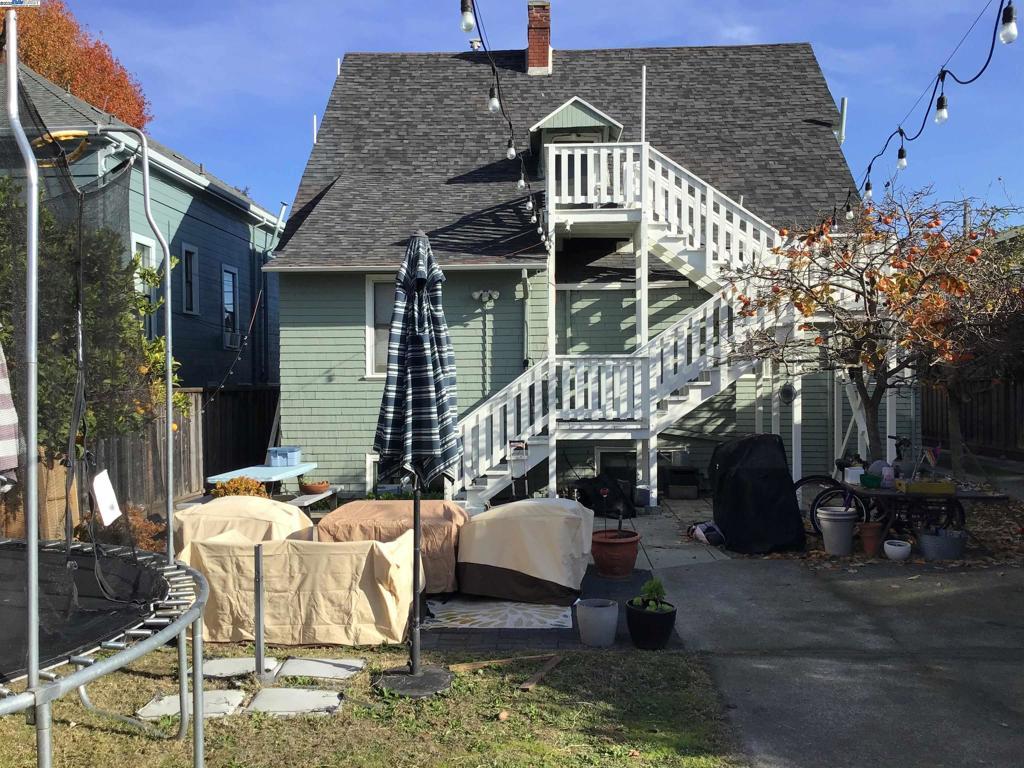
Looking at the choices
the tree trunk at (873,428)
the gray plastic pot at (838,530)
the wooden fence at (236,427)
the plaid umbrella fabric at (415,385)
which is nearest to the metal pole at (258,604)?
the plaid umbrella fabric at (415,385)

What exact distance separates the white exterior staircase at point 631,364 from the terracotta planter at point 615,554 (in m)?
2.65

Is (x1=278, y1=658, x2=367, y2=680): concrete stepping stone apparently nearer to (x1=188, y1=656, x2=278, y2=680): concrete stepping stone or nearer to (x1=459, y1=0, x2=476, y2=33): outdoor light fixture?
(x1=188, y1=656, x2=278, y2=680): concrete stepping stone

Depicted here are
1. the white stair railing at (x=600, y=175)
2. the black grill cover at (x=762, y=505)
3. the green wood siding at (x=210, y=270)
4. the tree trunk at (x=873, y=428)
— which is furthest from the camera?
the green wood siding at (x=210, y=270)

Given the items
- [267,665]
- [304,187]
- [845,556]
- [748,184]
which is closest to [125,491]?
[267,665]

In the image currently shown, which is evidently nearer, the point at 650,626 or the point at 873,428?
the point at 650,626

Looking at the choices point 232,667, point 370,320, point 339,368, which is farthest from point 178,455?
point 232,667

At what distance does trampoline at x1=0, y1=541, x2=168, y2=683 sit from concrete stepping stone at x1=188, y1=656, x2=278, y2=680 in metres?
1.57

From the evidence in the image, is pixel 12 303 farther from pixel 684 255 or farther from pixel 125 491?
pixel 684 255

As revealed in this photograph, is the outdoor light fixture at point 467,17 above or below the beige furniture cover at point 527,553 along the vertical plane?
above

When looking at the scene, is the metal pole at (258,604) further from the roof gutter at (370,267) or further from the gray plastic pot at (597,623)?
the roof gutter at (370,267)

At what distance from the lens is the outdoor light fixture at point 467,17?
26.3ft

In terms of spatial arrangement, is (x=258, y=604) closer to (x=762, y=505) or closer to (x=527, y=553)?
(x=527, y=553)

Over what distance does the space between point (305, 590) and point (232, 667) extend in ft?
2.31

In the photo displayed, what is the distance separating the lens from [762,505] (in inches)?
350
